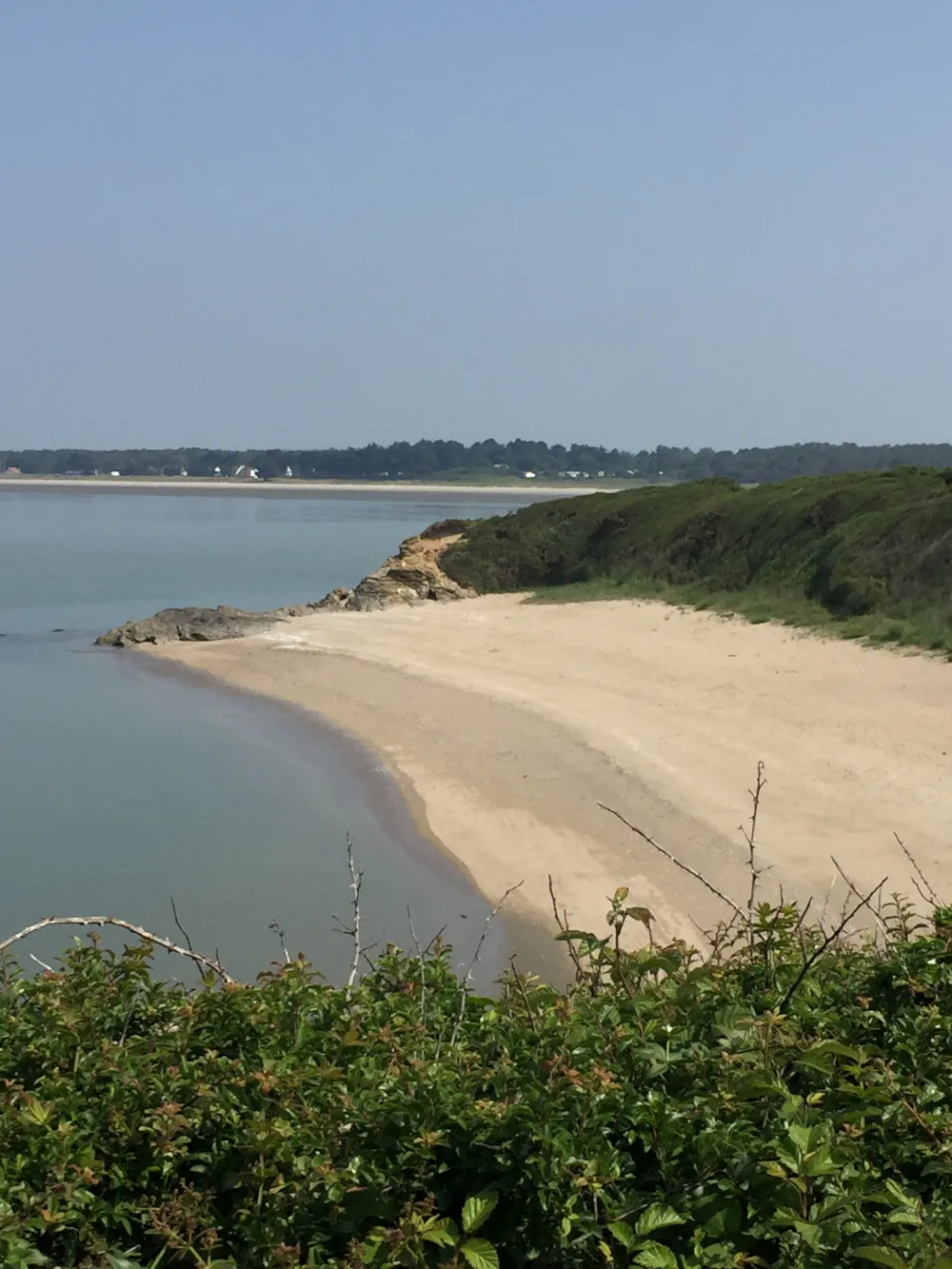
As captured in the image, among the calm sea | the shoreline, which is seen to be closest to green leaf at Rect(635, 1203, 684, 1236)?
the shoreline

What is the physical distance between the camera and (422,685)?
19578 millimetres

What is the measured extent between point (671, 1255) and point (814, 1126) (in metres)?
0.42

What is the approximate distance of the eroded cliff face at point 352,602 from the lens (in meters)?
28.9

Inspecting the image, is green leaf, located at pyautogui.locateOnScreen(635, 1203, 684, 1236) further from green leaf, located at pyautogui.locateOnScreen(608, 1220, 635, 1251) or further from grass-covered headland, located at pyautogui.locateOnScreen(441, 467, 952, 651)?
grass-covered headland, located at pyautogui.locateOnScreen(441, 467, 952, 651)

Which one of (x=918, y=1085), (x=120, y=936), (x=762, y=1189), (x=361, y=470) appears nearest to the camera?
(x=762, y=1189)

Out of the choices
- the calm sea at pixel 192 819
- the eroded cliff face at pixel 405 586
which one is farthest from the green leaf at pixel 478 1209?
the eroded cliff face at pixel 405 586

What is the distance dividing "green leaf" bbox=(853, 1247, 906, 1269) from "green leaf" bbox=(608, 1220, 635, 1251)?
425mm

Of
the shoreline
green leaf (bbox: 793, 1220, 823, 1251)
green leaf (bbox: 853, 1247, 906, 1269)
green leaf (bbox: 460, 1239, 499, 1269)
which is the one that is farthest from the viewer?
the shoreline

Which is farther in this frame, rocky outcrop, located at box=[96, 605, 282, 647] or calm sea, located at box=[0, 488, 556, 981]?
rocky outcrop, located at box=[96, 605, 282, 647]

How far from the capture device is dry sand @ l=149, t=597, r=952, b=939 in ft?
34.8

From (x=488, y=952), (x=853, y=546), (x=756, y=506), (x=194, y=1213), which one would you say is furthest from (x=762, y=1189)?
(x=756, y=506)

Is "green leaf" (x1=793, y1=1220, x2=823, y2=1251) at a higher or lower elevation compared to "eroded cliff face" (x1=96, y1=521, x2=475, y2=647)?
higher

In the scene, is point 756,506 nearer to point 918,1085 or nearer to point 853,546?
point 853,546

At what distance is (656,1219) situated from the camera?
8.11 ft
